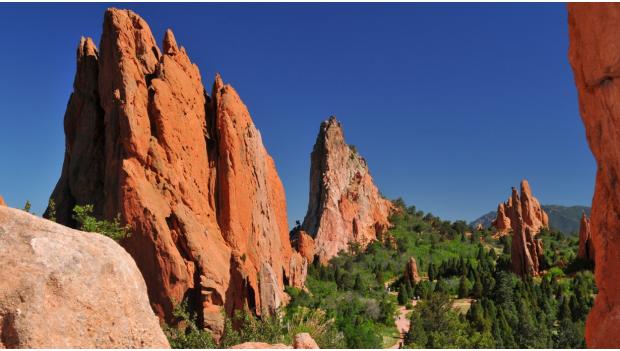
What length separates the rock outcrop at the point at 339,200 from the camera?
74.6m

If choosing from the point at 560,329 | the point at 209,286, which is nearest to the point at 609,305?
the point at 209,286

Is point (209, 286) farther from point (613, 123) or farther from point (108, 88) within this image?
point (613, 123)

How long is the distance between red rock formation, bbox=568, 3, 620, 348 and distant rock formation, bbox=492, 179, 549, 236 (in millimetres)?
64867

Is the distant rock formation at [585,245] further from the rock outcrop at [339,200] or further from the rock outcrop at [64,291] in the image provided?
the rock outcrop at [64,291]

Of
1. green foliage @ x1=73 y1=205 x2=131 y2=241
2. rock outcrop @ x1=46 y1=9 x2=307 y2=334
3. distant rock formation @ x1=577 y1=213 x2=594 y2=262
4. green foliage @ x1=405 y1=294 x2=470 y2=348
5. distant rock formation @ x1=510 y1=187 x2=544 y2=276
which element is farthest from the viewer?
distant rock formation @ x1=577 y1=213 x2=594 y2=262

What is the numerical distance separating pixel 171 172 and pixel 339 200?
189ft

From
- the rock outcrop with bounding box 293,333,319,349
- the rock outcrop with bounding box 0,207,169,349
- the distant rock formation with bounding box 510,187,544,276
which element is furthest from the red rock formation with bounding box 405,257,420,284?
the rock outcrop with bounding box 0,207,169,349

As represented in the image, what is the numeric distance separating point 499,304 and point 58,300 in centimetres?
4324

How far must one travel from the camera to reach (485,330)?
33625 millimetres

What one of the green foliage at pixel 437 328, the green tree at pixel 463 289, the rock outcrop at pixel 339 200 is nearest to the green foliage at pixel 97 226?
the green foliage at pixel 437 328

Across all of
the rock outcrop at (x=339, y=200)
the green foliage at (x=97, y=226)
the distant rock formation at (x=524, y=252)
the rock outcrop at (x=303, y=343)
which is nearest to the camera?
the rock outcrop at (x=303, y=343)

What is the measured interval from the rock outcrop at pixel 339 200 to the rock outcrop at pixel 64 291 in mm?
65777

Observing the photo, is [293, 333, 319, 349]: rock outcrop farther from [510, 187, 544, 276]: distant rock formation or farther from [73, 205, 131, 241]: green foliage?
[510, 187, 544, 276]: distant rock formation

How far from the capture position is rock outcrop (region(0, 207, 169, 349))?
12.6ft
